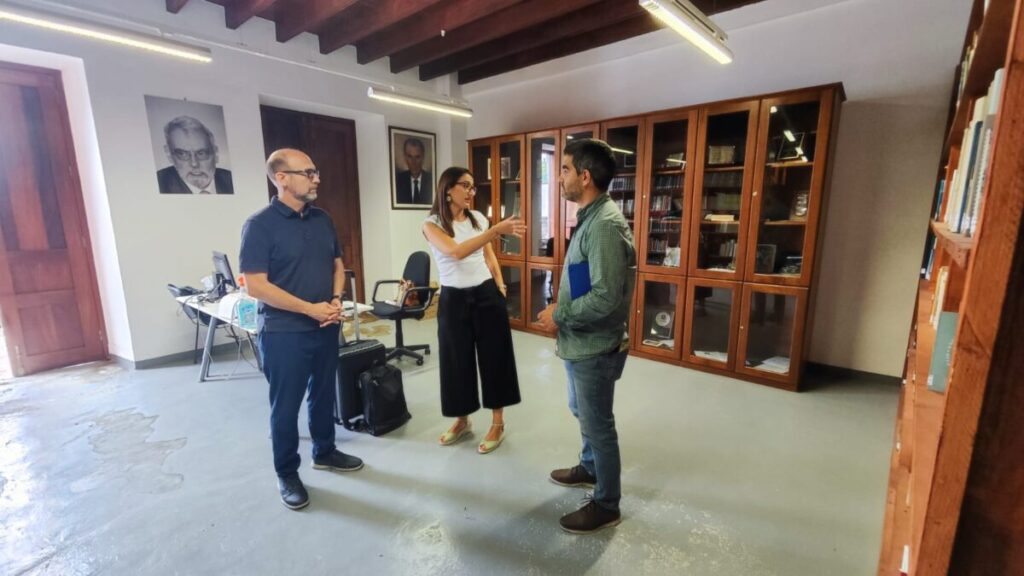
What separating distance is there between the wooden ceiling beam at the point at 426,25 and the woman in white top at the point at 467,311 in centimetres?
204

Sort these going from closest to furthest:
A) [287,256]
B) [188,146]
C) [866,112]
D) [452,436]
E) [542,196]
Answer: [287,256], [452,436], [866,112], [188,146], [542,196]

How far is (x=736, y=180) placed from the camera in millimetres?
3531

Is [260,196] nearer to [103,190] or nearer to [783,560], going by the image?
[103,190]

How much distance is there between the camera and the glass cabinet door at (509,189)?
16.2 ft

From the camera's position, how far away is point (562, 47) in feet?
14.7

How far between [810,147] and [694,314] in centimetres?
154

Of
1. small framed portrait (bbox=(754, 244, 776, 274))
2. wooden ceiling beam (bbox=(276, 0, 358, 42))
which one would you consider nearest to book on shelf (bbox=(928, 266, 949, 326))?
small framed portrait (bbox=(754, 244, 776, 274))

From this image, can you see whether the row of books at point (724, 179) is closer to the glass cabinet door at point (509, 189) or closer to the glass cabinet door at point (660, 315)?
the glass cabinet door at point (660, 315)

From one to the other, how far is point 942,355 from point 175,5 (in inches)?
205

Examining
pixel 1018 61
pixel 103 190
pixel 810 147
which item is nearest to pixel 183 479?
pixel 103 190

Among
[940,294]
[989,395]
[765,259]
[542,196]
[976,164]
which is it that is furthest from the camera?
[542,196]

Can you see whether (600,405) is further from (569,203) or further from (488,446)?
(569,203)

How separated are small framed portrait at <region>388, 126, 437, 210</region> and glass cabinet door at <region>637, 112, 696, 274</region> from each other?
10.3 feet

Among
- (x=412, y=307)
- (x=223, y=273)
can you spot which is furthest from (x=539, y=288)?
(x=223, y=273)
